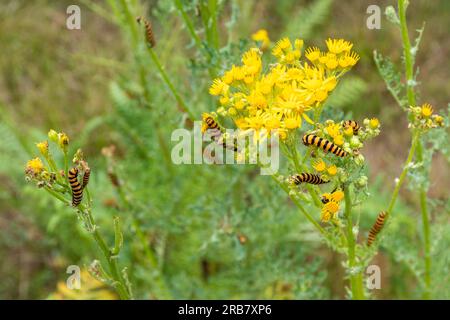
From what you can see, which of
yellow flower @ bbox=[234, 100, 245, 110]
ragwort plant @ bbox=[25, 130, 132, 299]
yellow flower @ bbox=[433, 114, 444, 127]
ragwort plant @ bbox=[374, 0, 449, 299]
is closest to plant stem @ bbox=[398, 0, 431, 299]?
ragwort plant @ bbox=[374, 0, 449, 299]

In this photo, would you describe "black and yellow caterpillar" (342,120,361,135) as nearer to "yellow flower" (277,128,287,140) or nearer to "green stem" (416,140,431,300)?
"yellow flower" (277,128,287,140)

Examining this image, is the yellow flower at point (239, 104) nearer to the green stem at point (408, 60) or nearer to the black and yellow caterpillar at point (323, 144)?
the black and yellow caterpillar at point (323, 144)

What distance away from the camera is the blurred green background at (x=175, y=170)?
3469 mm

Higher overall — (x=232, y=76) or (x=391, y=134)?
(x=391, y=134)

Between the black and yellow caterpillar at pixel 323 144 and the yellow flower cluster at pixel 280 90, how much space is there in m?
0.06

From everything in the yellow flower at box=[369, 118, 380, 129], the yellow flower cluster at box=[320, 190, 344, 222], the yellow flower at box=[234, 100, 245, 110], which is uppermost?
the yellow flower at box=[234, 100, 245, 110]

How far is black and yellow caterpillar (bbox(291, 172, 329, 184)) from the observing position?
2.11m

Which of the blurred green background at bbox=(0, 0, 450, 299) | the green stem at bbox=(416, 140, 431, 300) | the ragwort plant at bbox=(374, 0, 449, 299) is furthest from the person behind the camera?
the blurred green background at bbox=(0, 0, 450, 299)

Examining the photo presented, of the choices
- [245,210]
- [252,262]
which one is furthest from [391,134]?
[245,210]

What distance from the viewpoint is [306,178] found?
6.93ft

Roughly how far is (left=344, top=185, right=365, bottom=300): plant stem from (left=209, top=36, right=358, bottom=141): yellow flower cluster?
1.12ft

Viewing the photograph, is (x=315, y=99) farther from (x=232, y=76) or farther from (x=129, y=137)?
(x=129, y=137)

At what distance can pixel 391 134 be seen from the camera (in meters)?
5.59
